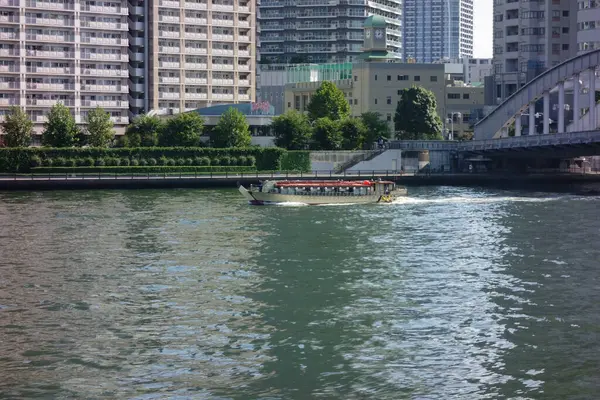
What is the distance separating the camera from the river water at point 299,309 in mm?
34125

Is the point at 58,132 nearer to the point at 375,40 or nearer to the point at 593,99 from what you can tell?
the point at 375,40

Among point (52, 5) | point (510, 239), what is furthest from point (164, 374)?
point (52, 5)

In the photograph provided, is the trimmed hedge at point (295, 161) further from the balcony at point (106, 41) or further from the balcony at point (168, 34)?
the balcony at point (106, 41)

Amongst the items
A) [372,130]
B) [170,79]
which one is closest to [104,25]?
[170,79]

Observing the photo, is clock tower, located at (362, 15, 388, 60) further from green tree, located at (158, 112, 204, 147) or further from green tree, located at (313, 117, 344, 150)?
green tree, located at (158, 112, 204, 147)

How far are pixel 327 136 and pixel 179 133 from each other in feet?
58.0

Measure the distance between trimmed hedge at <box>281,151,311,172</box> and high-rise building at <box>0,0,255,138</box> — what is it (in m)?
22.3

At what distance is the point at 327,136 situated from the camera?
13562 centimetres

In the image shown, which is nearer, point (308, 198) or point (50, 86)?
point (308, 198)

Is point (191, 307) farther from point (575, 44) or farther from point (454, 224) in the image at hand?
point (575, 44)

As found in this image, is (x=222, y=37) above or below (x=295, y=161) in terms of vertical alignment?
above

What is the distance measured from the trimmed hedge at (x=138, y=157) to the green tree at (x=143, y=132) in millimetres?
4797

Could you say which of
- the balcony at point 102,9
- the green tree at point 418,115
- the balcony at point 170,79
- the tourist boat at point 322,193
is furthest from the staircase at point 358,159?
the balcony at point 102,9

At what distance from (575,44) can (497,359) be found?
127 metres
